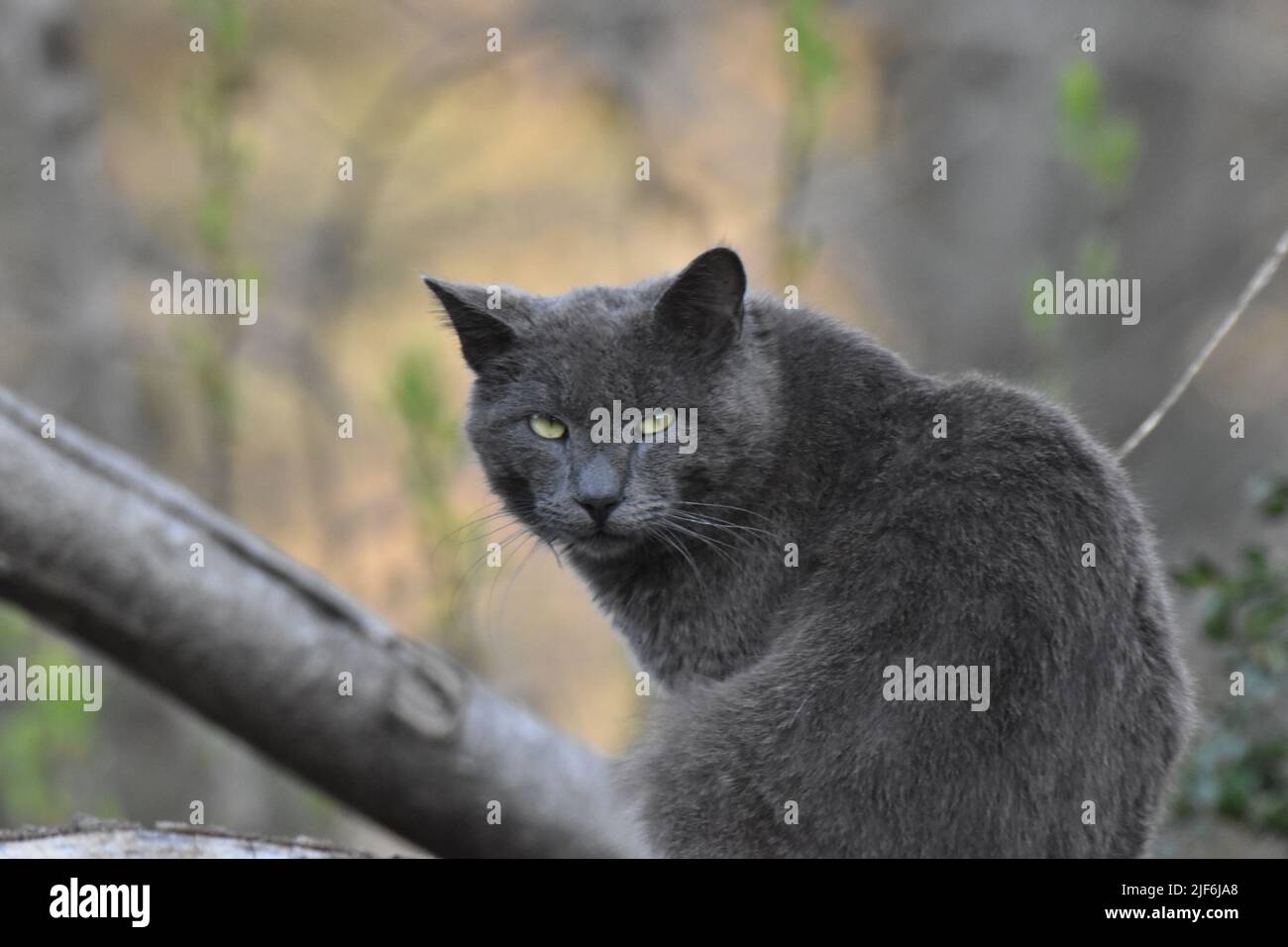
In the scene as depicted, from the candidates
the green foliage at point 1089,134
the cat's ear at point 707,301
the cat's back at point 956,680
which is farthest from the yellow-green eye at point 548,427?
the green foliage at point 1089,134

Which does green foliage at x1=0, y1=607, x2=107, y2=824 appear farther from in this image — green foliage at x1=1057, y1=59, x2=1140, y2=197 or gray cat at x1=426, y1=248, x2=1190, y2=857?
green foliage at x1=1057, y1=59, x2=1140, y2=197

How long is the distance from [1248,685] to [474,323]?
2057 mm

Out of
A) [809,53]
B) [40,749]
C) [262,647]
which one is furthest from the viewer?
[40,749]

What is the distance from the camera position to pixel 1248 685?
3.33 metres

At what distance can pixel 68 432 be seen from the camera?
3834mm

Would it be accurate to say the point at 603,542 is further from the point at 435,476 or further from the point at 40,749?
the point at 40,749

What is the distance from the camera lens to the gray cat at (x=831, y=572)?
2.43 m

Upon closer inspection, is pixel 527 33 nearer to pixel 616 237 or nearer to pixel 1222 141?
pixel 616 237

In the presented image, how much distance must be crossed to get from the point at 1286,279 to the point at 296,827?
651 cm

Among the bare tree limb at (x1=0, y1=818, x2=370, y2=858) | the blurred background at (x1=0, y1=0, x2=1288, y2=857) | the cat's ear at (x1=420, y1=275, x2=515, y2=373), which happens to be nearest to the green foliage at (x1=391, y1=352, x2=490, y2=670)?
the cat's ear at (x1=420, y1=275, x2=515, y2=373)

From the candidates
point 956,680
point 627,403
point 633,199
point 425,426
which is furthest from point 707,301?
point 633,199

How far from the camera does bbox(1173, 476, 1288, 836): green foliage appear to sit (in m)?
3.28

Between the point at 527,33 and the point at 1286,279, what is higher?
the point at 527,33
